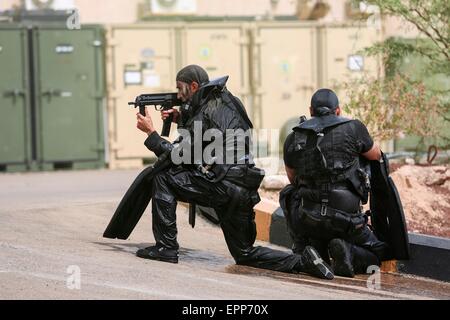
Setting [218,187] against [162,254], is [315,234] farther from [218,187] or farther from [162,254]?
[162,254]

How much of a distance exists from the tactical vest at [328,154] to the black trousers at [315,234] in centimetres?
28

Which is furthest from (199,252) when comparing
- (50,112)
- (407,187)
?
(50,112)

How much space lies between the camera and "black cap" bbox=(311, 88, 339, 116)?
831 centimetres

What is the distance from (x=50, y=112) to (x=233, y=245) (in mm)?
8725

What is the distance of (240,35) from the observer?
57.4 feet

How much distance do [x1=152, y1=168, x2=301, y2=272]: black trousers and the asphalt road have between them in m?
0.14

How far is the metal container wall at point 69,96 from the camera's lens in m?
16.5

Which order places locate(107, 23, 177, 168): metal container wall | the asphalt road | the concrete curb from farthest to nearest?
locate(107, 23, 177, 168): metal container wall, the concrete curb, the asphalt road

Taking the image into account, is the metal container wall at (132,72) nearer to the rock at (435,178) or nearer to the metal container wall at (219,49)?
the metal container wall at (219,49)

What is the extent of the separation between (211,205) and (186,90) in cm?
90

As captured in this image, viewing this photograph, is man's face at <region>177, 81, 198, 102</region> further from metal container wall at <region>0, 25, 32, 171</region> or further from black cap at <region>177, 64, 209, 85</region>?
metal container wall at <region>0, 25, 32, 171</region>
